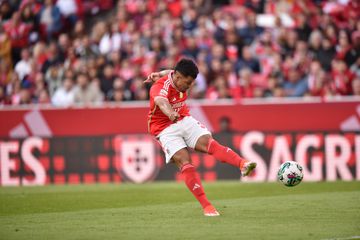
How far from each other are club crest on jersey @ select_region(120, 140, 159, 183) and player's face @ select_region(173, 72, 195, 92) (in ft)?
25.9

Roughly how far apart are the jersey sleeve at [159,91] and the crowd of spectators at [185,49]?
8593mm

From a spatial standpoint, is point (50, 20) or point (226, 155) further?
point (50, 20)

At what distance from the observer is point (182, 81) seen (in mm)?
10789

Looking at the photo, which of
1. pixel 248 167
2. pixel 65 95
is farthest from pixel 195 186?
pixel 65 95

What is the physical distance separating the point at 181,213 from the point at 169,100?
156 cm

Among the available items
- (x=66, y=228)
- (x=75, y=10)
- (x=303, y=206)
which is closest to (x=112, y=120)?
(x=75, y=10)

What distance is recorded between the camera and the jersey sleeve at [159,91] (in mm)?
10789

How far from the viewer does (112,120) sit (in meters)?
19.8

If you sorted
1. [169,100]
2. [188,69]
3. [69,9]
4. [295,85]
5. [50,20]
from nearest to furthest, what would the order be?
1. [188,69]
2. [169,100]
3. [295,85]
4. [50,20]
5. [69,9]

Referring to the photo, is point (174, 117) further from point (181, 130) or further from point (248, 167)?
point (248, 167)

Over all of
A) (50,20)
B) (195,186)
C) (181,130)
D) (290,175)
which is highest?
(50,20)

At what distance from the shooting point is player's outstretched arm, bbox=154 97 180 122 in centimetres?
1017

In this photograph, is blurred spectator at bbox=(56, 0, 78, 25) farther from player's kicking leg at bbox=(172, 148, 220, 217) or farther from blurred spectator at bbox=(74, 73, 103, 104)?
player's kicking leg at bbox=(172, 148, 220, 217)

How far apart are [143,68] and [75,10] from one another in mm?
4093
